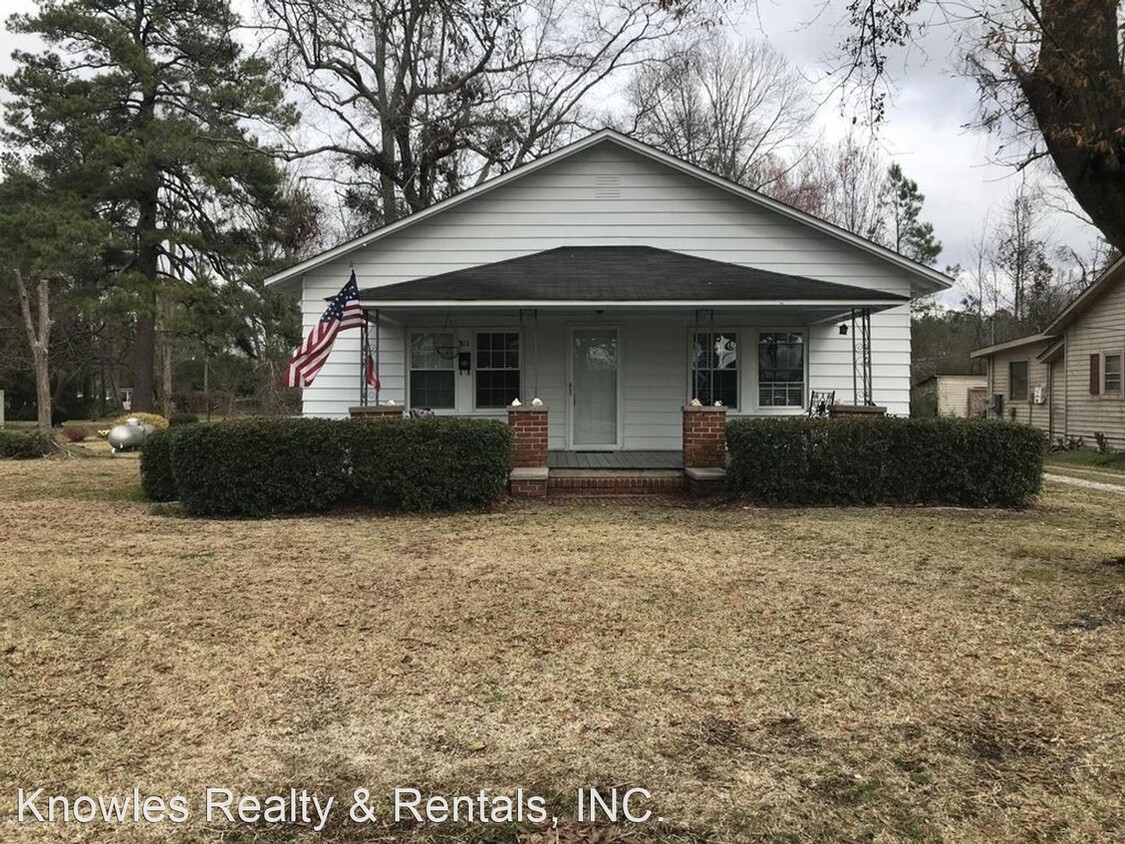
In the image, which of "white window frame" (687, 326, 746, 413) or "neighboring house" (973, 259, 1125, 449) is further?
"neighboring house" (973, 259, 1125, 449)

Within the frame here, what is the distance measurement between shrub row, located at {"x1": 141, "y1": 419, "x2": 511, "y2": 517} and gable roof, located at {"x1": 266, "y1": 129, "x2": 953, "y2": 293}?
4.25m

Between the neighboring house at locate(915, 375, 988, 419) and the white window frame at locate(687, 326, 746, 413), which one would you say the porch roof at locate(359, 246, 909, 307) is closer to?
the white window frame at locate(687, 326, 746, 413)

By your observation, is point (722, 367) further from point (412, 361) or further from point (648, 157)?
point (412, 361)

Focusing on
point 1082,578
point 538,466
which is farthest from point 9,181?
point 1082,578

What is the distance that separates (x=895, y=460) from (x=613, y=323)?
16.3 feet

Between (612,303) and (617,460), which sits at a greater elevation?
(612,303)

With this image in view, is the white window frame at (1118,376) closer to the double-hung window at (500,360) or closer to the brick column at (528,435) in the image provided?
the double-hung window at (500,360)

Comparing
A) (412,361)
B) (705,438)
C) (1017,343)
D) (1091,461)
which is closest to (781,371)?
(705,438)

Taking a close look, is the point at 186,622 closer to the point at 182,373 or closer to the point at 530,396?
the point at 530,396

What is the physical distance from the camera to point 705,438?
1009cm

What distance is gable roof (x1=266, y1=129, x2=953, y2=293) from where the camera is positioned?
482 inches

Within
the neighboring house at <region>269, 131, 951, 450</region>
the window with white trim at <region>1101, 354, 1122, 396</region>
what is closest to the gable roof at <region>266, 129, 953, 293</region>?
the neighboring house at <region>269, 131, 951, 450</region>

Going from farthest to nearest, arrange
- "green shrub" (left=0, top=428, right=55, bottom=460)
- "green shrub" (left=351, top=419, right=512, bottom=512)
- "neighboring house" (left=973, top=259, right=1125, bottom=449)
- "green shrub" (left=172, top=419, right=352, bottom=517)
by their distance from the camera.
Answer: "neighboring house" (left=973, top=259, right=1125, bottom=449)
"green shrub" (left=0, top=428, right=55, bottom=460)
"green shrub" (left=351, top=419, right=512, bottom=512)
"green shrub" (left=172, top=419, right=352, bottom=517)

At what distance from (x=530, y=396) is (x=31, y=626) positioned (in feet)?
27.7
